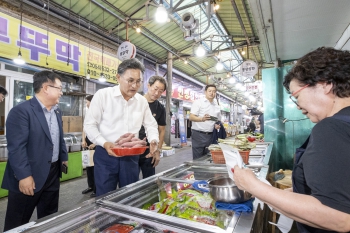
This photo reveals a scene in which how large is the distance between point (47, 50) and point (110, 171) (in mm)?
5521

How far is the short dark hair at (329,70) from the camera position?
907 millimetres

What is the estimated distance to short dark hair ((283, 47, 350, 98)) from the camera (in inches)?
35.7

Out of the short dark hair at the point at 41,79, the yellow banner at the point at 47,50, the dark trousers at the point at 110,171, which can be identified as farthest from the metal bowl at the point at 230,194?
the yellow banner at the point at 47,50

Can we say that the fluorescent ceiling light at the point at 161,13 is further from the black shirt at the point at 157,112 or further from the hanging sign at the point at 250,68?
the hanging sign at the point at 250,68

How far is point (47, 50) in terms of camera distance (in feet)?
19.3

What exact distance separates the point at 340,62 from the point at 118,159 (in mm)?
1781

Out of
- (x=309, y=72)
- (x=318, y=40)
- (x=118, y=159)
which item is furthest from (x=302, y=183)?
(x=318, y=40)

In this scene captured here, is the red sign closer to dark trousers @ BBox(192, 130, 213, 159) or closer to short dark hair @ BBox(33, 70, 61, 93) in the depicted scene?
dark trousers @ BBox(192, 130, 213, 159)

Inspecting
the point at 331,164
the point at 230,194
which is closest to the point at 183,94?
the point at 230,194

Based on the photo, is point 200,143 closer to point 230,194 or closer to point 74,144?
point 230,194

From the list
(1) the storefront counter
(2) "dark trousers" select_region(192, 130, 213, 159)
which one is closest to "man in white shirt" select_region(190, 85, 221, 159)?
(2) "dark trousers" select_region(192, 130, 213, 159)

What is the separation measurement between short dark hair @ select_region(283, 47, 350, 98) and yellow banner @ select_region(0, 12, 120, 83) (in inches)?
244

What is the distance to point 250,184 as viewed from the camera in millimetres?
957

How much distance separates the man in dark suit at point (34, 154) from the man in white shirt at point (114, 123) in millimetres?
562
